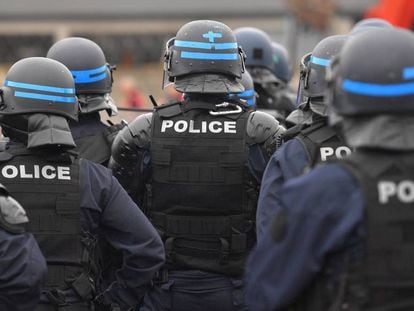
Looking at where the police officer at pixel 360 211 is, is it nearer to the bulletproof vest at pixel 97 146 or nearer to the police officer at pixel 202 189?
the police officer at pixel 202 189

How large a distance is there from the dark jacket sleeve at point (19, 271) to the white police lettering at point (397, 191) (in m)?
1.54

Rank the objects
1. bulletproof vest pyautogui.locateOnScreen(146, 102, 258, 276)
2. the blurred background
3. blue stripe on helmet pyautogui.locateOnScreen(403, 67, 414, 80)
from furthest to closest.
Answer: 1. the blurred background
2. bulletproof vest pyautogui.locateOnScreen(146, 102, 258, 276)
3. blue stripe on helmet pyautogui.locateOnScreen(403, 67, 414, 80)

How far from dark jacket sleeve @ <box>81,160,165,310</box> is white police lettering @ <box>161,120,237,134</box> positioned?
2.74 ft

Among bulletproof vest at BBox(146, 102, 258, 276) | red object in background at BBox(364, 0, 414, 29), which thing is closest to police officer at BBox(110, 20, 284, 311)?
bulletproof vest at BBox(146, 102, 258, 276)

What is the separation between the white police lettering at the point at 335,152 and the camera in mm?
5359

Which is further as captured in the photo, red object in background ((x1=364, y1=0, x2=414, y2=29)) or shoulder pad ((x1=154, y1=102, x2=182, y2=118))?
red object in background ((x1=364, y1=0, x2=414, y2=29))

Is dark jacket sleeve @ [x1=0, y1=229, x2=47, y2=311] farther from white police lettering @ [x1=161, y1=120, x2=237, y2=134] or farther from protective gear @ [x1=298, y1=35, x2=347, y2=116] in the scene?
protective gear @ [x1=298, y1=35, x2=347, y2=116]

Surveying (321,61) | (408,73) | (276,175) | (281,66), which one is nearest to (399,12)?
(281,66)

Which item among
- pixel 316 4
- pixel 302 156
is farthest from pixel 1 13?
pixel 302 156

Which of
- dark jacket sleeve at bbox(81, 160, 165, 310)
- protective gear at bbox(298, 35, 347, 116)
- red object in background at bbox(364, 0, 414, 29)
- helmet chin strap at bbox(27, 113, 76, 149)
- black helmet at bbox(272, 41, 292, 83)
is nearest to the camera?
helmet chin strap at bbox(27, 113, 76, 149)

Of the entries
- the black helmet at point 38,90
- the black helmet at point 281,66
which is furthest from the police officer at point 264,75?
the black helmet at point 38,90

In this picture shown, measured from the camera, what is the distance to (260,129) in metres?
6.07

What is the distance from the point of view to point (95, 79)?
7.10 meters

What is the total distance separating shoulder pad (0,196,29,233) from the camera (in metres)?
4.58
